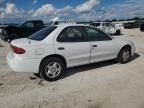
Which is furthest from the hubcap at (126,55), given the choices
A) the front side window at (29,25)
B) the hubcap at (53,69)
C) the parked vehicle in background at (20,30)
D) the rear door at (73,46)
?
the front side window at (29,25)

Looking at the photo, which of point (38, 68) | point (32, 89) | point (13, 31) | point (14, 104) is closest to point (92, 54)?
point (38, 68)

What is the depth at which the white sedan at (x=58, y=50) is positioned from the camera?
566 cm

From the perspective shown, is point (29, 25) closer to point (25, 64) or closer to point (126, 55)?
point (126, 55)

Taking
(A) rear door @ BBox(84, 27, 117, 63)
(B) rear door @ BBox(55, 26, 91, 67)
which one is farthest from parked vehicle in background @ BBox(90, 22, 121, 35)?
(B) rear door @ BBox(55, 26, 91, 67)

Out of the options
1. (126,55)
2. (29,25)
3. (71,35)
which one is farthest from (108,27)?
(71,35)

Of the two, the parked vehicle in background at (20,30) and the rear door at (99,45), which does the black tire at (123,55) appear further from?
the parked vehicle in background at (20,30)

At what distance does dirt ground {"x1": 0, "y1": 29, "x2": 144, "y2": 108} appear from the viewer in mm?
4582

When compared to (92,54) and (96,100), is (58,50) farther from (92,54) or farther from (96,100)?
(96,100)

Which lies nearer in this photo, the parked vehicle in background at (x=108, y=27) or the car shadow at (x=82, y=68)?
the car shadow at (x=82, y=68)

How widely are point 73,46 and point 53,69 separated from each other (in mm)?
932

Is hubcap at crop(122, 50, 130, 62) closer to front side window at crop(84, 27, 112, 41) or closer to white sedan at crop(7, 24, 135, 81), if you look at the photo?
white sedan at crop(7, 24, 135, 81)

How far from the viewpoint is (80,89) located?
536 cm

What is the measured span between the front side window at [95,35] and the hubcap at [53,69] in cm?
148

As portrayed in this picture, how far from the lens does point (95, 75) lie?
21.3 ft
